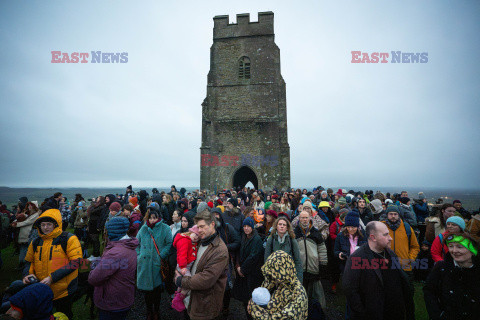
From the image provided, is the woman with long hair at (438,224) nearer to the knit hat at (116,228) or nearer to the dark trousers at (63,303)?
the knit hat at (116,228)

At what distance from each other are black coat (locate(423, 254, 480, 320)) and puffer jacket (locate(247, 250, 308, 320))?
1.53 metres

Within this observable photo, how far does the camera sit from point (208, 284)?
2.45 meters

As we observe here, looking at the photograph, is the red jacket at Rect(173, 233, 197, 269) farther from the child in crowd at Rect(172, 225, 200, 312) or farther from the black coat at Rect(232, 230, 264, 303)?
the black coat at Rect(232, 230, 264, 303)

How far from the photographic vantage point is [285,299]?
2.17m

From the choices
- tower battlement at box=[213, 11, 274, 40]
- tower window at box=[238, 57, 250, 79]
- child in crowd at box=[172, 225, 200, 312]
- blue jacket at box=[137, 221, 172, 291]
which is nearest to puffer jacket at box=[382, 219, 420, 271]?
child in crowd at box=[172, 225, 200, 312]

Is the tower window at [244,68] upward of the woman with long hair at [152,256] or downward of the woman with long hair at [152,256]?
upward

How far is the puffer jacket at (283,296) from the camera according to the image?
2.11m

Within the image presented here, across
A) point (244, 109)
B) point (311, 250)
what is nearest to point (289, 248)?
point (311, 250)

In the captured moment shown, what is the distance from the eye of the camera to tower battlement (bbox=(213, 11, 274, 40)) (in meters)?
18.0

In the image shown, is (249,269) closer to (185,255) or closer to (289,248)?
(289,248)

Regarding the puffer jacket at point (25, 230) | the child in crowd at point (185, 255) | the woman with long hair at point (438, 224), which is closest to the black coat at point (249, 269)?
the child in crowd at point (185, 255)

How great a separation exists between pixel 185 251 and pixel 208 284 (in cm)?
50

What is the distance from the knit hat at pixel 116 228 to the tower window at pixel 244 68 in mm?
17214

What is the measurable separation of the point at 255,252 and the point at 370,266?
1.74 meters
